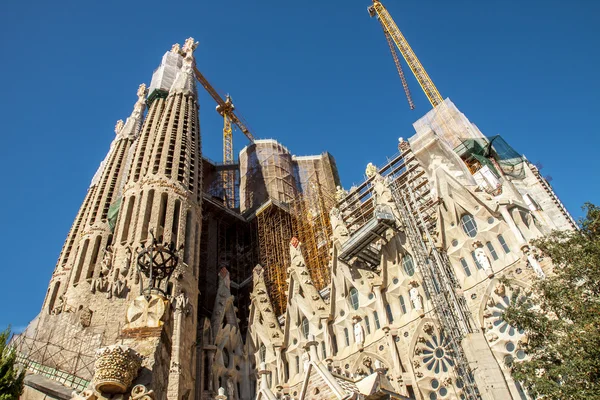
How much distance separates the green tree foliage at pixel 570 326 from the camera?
9094 mm

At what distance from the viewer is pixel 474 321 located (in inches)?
626

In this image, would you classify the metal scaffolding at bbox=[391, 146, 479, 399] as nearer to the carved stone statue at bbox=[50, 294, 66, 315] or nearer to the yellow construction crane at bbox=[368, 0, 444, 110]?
the carved stone statue at bbox=[50, 294, 66, 315]

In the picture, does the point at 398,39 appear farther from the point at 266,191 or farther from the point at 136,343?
the point at 136,343

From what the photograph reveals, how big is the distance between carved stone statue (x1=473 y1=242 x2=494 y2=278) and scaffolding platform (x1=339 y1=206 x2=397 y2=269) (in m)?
3.56

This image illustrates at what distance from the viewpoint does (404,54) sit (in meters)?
44.4

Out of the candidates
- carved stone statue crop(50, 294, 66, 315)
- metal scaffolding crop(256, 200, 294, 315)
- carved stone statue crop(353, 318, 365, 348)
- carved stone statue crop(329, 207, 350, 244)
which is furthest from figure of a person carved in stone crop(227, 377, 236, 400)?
carved stone statue crop(50, 294, 66, 315)

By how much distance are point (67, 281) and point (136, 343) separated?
21256 millimetres

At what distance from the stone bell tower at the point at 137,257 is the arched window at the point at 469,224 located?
10546 mm

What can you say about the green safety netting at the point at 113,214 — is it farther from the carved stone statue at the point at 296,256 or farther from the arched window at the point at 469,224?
the arched window at the point at 469,224

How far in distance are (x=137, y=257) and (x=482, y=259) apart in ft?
38.5

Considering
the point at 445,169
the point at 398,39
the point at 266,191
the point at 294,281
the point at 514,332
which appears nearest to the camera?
the point at 514,332

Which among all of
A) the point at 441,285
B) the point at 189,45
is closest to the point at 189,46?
the point at 189,45

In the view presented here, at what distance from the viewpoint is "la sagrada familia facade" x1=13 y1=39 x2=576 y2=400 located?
15.6 m

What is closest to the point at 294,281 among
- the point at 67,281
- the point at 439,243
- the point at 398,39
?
the point at 439,243
